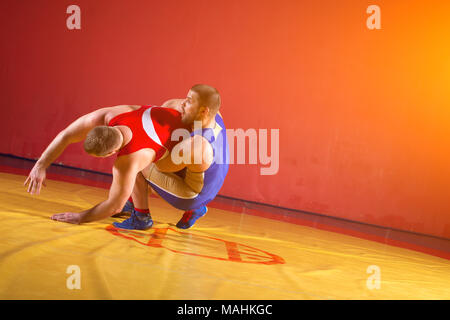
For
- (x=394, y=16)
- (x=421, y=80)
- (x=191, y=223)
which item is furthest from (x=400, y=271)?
(x=394, y=16)

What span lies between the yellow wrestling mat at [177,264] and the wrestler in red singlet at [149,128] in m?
0.40

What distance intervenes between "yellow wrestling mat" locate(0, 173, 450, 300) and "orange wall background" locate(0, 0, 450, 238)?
6.31 ft

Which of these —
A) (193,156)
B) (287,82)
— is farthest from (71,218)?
(287,82)

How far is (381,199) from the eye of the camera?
4441 mm

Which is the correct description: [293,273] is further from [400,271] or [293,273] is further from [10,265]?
[10,265]

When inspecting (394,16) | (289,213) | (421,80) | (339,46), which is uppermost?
(394,16)

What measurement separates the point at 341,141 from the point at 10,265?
393 cm

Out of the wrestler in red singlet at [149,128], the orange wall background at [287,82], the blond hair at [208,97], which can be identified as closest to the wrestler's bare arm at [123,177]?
the wrestler in red singlet at [149,128]

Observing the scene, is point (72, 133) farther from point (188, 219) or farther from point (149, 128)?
point (188, 219)

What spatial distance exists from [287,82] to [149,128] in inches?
126

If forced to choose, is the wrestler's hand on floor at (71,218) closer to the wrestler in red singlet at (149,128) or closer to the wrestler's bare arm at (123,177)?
the wrestler's bare arm at (123,177)

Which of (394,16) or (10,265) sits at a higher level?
(394,16)

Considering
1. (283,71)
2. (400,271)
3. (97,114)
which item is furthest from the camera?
(283,71)

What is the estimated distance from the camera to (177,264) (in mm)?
1479
